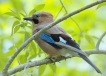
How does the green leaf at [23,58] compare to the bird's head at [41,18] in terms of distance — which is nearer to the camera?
the green leaf at [23,58]

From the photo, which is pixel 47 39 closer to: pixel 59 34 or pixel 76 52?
pixel 59 34

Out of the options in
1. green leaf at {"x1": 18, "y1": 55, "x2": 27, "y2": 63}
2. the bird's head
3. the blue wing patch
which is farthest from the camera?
the bird's head

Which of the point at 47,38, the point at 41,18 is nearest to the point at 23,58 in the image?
the point at 47,38

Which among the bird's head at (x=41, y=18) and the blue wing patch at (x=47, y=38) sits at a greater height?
the bird's head at (x=41, y=18)

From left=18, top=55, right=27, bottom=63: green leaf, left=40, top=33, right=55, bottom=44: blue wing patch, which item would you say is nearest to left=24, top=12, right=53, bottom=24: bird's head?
left=40, top=33, right=55, bottom=44: blue wing patch

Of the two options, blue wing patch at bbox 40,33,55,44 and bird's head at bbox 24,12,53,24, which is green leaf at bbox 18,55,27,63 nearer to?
blue wing patch at bbox 40,33,55,44

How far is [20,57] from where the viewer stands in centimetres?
385

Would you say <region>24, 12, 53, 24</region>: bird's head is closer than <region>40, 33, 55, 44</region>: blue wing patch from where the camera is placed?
No

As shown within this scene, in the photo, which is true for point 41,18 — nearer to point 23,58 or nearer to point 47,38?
point 47,38

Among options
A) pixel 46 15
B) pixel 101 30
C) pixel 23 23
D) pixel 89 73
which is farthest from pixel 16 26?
pixel 101 30

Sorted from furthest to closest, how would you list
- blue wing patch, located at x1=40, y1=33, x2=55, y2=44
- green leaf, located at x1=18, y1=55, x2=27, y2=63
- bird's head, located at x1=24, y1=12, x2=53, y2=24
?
bird's head, located at x1=24, y1=12, x2=53, y2=24 < blue wing patch, located at x1=40, y1=33, x2=55, y2=44 < green leaf, located at x1=18, y1=55, x2=27, y2=63

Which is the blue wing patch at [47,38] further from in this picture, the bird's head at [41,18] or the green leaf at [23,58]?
the green leaf at [23,58]

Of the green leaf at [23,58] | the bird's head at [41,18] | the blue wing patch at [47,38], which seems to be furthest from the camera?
the bird's head at [41,18]

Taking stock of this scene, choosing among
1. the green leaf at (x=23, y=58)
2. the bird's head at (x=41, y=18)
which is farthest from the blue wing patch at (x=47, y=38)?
the green leaf at (x=23, y=58)
